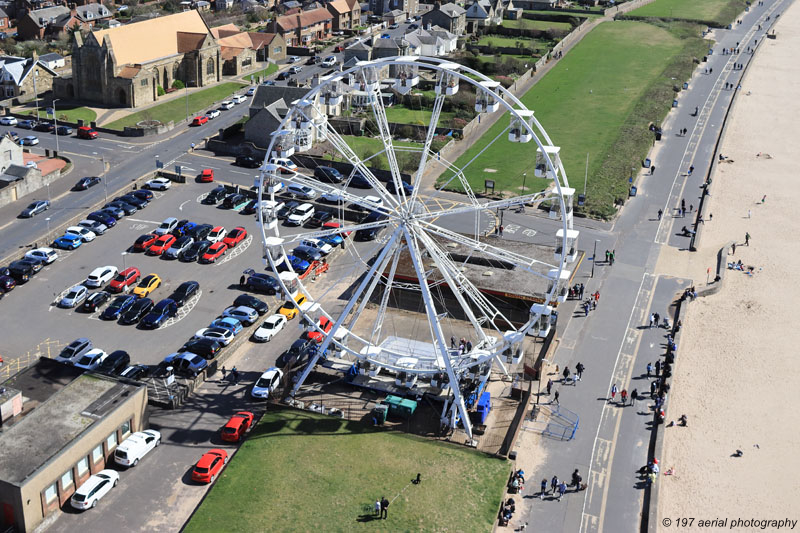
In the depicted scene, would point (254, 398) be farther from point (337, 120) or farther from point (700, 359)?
point (337, 120)

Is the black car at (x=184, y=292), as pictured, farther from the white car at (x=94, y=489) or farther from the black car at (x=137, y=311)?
the white car at (x=94, y=489)

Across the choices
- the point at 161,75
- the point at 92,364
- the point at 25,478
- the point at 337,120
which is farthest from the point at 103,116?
the point at 25,478

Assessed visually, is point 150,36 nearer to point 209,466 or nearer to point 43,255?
point 43,255

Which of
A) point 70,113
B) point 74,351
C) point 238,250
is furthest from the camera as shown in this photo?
point 70,113

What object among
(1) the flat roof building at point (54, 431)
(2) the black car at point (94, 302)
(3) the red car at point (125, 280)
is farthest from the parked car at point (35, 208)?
(1) the flat roof building at point (54, 431)

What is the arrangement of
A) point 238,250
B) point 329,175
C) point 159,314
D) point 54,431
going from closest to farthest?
point 54,431, point 159,314, point 238,250, point 329,175

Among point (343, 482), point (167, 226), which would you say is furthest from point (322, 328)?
point (167, 226)

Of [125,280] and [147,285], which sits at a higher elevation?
[125,280]
